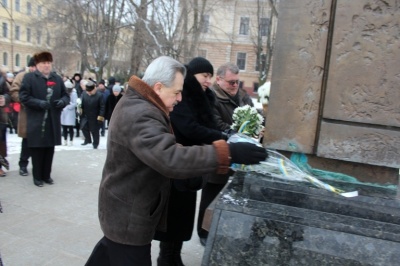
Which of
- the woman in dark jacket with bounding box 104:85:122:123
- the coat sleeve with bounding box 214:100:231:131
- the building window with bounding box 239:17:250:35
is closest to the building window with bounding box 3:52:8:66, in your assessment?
the building window with bounding box 239:17:250:35

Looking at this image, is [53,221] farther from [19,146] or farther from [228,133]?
[19,146]

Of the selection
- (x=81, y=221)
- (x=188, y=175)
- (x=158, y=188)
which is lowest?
(x=81, y=221)

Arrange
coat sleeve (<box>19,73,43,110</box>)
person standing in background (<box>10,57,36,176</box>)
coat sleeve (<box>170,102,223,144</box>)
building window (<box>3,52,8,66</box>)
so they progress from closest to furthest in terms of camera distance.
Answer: coat sleeve (<box>170,102,223,144</box>) < coat sleeve (<box>19,73,43,110</box>) < person standing in background (<box>10,57,36,176</box>) < building window (<box>3,52,8,66</box>)

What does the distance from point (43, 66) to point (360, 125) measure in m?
4.37

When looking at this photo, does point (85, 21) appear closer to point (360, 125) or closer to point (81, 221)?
point (81, 221)

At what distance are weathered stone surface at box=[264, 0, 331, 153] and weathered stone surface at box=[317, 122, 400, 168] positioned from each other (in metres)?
0.10

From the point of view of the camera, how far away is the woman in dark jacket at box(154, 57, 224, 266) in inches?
113

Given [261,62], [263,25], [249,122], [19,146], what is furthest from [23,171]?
[263,25]

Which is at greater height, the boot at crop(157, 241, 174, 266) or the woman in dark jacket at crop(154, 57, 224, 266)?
the woman in dark jacket at crop(154, 57, 224, 266)

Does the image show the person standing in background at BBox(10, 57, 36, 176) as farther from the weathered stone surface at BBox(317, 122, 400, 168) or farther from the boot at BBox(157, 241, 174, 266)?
the weathered stone surface at BBox(317, 122, 400, 168)

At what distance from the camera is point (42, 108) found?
520 cm

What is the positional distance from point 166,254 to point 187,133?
1028mm

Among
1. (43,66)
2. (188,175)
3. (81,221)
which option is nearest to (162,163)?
(188,175)

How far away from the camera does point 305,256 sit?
156 centimetres
